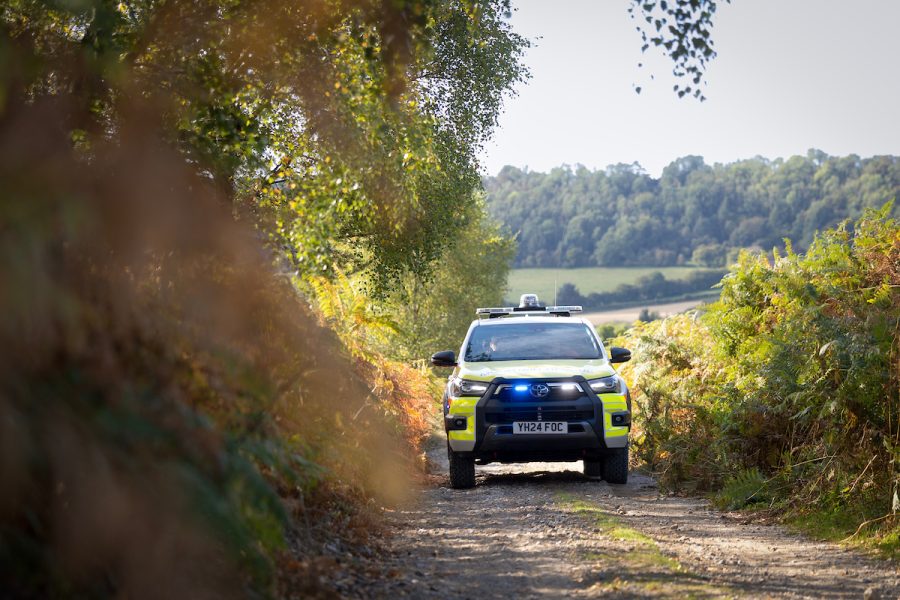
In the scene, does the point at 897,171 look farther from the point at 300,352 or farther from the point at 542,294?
the point at 300,352

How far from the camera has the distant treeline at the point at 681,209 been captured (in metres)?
122

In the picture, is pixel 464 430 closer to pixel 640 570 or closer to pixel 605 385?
pixel 605 385

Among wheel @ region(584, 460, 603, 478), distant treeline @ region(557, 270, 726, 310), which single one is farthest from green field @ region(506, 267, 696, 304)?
wheel @ region(584, 460, 603, 478)

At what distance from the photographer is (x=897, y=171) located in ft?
417

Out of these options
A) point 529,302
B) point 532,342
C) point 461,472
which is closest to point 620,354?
point 532,342

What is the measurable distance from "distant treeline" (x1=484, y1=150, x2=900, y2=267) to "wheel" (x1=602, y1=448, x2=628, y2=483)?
4031 inches

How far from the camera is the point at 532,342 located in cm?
1432

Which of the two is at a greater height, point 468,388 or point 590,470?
point 468,388

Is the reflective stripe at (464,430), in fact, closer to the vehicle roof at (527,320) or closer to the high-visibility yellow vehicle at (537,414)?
the high-visibility yellow vehicle at (537,414)

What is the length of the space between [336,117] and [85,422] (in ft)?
23.7

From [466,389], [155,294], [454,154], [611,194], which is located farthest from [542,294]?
[155,294]

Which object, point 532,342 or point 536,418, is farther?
point 532,342

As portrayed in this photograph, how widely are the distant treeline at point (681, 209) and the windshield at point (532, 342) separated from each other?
101 meters

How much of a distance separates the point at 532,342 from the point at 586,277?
103 metres
